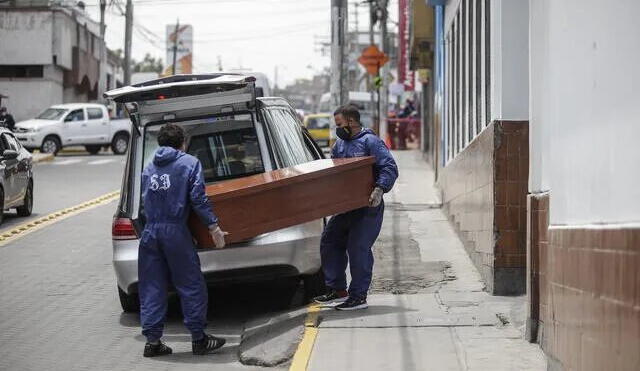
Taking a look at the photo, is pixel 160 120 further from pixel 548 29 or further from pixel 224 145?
pixel 548 29

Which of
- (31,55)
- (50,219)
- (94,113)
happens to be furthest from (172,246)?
(31,55)

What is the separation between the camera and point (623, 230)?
5.17 meters

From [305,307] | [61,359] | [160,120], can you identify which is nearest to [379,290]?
[305,307]

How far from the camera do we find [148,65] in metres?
123

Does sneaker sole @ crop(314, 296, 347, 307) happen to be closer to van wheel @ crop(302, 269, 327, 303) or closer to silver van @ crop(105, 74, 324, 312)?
silver van @ crop(105, 74, 324, 312)

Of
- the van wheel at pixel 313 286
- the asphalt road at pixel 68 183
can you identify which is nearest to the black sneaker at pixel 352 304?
the van wheel at pixel 313 286

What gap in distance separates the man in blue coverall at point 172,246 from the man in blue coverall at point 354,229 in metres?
1.60

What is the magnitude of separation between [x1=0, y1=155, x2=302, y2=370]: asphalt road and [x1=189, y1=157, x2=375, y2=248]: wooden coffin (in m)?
1.02

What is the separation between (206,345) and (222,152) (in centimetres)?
283

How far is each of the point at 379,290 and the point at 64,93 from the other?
41573 mm

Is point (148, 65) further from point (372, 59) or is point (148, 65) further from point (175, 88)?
point (175, 88)

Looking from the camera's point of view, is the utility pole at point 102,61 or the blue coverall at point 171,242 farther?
the utility pole at point 102,61

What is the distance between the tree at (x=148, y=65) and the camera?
395 feet

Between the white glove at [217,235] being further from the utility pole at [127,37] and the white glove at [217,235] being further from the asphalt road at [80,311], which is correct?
the utility pole at [127,37]
